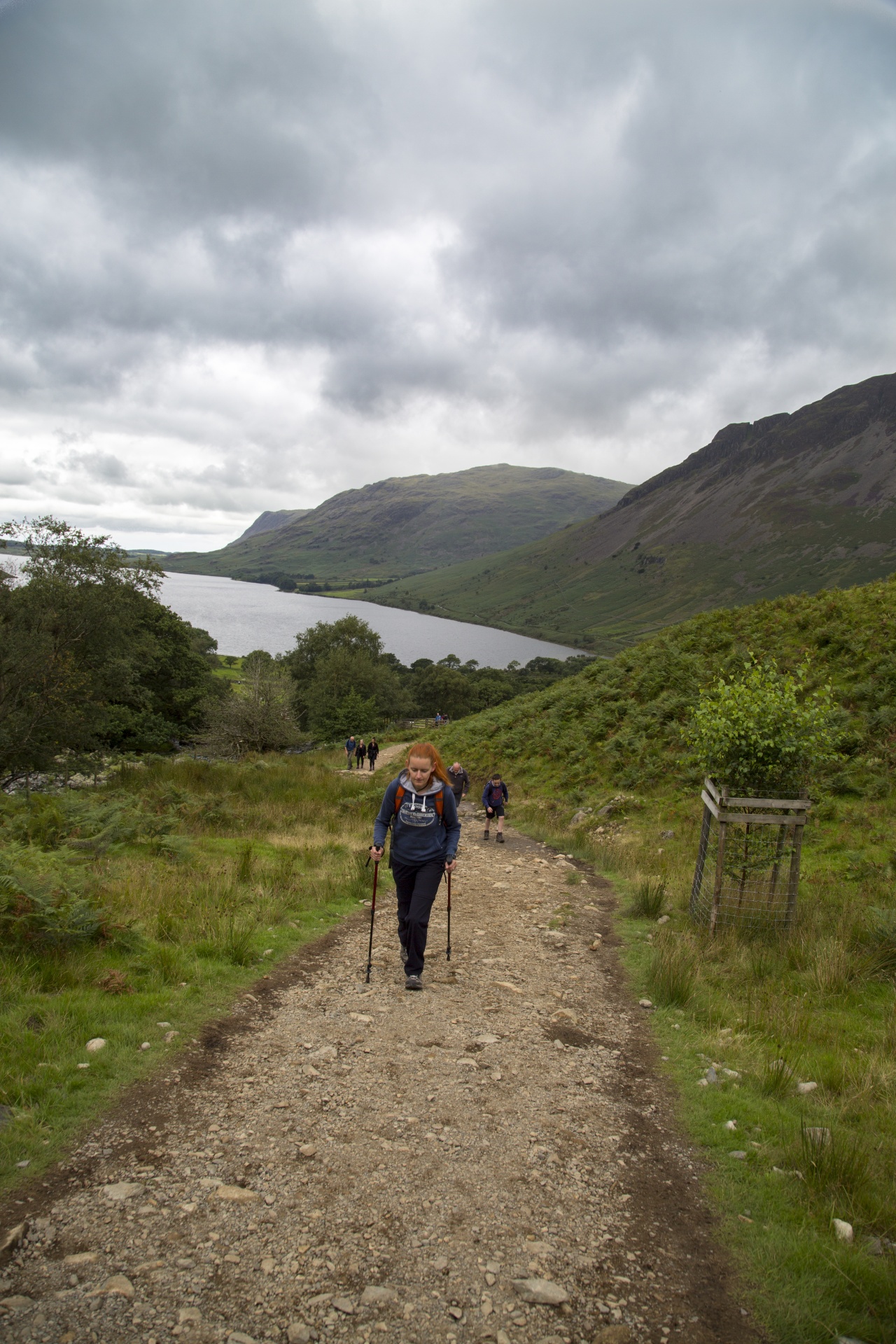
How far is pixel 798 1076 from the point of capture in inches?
203

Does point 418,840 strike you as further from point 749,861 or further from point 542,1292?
point 749,861

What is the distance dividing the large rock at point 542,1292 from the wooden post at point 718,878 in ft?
18.0

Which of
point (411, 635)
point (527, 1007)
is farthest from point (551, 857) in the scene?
point (411, 635)

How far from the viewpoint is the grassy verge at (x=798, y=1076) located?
3.30 metres

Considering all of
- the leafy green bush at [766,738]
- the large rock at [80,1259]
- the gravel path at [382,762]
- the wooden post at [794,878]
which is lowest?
the gravel path at [382,762]

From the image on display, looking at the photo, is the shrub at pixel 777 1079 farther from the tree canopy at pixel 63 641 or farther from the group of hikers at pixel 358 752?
the group of hikers at pixel 358 752

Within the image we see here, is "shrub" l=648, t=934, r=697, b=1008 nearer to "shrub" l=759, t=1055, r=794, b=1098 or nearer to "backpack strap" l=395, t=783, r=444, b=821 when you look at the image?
"shrub" l=759, t=1055, r=794, b=1098

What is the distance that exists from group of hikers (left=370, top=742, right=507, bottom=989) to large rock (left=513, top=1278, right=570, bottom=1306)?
3295mm

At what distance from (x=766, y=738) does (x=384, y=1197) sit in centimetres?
636

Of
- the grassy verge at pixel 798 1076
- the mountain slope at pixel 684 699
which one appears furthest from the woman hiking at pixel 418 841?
the mountain slope at pixel 684 699

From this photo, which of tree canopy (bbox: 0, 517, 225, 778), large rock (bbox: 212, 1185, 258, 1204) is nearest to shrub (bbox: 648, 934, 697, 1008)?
large rock (bbox: 212, 1185, 258, 1204)

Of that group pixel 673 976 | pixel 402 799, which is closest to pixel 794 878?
pixel 673 976

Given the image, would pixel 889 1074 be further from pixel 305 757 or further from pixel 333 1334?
pixel 305 757

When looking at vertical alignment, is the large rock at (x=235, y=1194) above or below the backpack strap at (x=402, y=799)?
below
